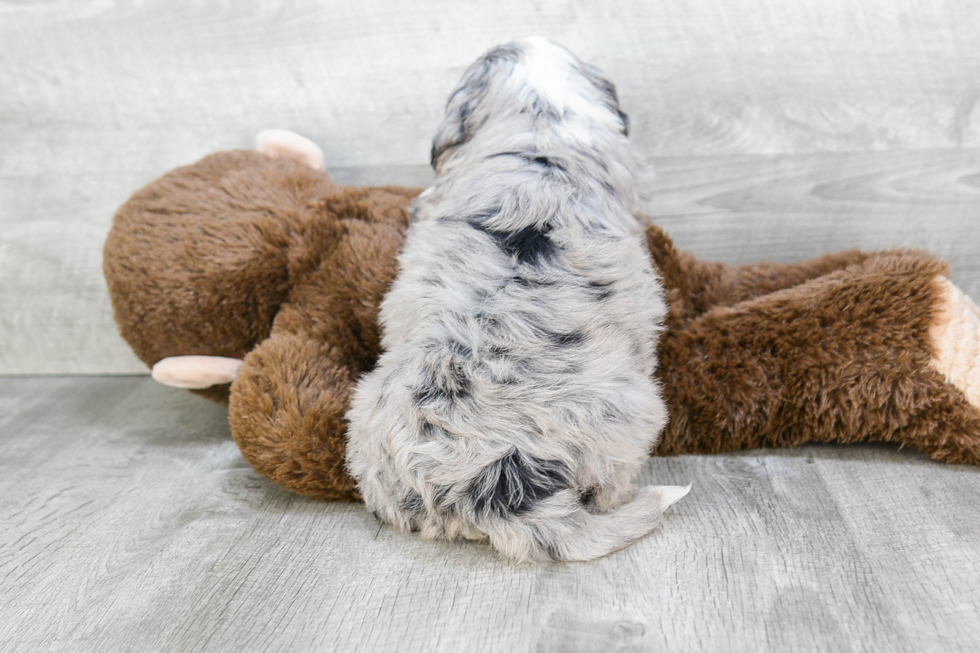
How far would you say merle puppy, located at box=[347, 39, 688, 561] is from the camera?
98cm

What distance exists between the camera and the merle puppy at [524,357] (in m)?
0.98

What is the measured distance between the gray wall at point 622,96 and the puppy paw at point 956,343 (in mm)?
480

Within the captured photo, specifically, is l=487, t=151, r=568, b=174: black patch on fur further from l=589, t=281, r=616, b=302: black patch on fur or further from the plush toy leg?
the plush toy leg

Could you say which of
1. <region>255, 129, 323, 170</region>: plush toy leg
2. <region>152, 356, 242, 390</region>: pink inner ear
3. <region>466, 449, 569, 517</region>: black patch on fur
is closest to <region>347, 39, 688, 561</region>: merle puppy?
<region>466, 449, 569, 517</region>: black patch on fur

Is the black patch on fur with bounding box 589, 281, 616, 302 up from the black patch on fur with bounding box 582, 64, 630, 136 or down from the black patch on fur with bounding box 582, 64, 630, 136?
down

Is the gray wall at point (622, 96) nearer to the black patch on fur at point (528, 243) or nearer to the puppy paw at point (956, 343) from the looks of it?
the puppy paw at point (956, 343)

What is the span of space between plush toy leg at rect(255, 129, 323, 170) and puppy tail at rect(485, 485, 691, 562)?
1.01 m

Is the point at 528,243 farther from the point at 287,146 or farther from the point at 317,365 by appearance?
the point at 287,146

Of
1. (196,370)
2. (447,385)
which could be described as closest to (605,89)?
(447,385)

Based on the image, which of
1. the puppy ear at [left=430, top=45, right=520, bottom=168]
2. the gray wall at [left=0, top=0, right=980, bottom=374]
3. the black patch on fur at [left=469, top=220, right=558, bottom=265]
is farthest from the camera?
the gray wall at [left=0, top=0, right=980, bottom=374]

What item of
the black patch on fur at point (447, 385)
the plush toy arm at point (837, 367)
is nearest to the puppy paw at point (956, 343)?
the plush toy arm at point (837, 367)

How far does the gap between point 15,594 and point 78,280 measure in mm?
1049

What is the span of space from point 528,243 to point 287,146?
779 millimetres

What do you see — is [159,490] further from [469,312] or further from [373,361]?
[469,312]
